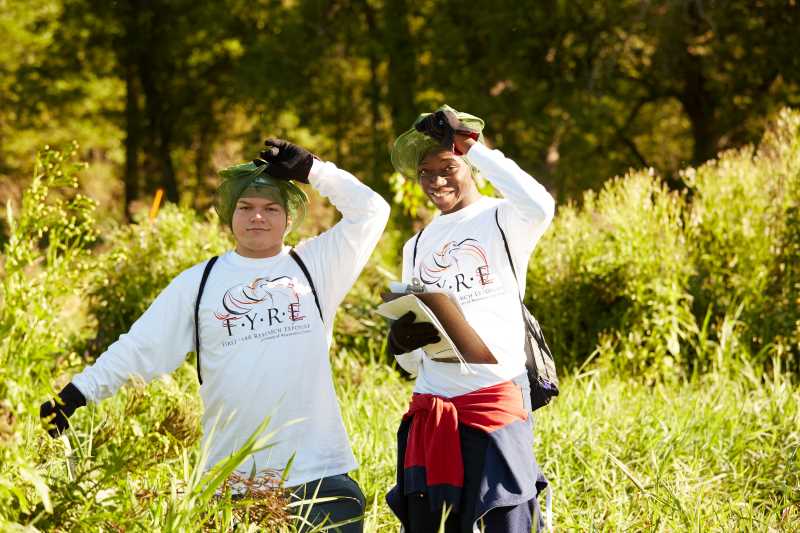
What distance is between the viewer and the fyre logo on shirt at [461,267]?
3273 mm

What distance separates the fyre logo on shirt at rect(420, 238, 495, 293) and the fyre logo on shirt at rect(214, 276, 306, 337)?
472 millimetres

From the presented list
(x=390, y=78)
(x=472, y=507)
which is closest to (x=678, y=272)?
(x=472, y=507)

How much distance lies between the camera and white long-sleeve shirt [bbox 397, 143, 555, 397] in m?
3.24

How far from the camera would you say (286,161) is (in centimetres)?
344

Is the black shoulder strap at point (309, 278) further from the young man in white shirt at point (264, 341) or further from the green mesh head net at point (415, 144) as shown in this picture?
the green mesh head net at point (415, 144)

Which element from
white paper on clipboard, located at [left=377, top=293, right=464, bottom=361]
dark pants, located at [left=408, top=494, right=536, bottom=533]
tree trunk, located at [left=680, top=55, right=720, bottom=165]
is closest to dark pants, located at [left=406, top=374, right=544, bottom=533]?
dark pants, located at [left=408, top=494, right=536, bottom=533]

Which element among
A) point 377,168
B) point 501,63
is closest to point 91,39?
point 377,168

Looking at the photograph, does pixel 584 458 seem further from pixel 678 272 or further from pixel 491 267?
pixel 678 272

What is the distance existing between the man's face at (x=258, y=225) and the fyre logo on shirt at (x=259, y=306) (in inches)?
4.9

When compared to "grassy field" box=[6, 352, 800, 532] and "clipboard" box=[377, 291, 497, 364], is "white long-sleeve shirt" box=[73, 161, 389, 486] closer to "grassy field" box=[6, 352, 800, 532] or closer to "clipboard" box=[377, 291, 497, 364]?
"grassy field" box=[6, 352, 800, 532]

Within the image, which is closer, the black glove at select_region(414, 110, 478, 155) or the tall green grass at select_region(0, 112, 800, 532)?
the tall green grass at select_region(0, 112, 800, 532)

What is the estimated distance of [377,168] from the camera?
18.5 m

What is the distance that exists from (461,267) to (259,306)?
67 cm

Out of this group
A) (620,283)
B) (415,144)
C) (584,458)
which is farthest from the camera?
(620,283)
